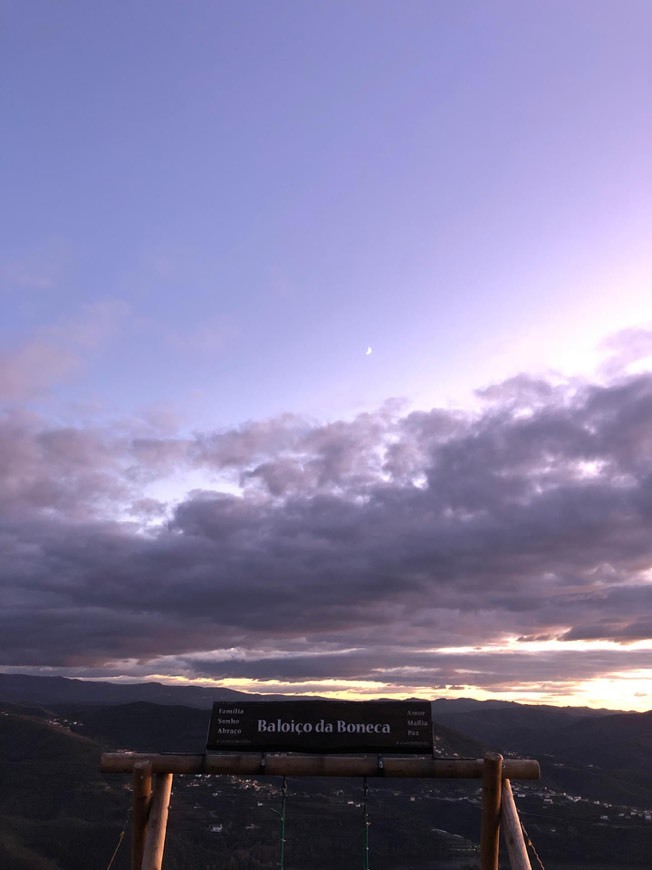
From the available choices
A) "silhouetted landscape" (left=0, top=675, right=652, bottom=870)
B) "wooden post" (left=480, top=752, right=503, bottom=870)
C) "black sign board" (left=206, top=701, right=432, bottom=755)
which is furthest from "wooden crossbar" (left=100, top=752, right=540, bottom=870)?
"silhouetted landscape" (left=0, top=675, right=652, bottom=870)

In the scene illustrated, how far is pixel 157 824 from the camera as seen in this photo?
16.0 meters

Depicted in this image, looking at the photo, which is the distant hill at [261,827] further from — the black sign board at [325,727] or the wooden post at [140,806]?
the black sign board at [325,727]

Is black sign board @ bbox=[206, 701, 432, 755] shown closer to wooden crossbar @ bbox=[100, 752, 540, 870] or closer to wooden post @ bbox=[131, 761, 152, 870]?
wooden crossbar @ bbox=[100, 752, 540, 870]

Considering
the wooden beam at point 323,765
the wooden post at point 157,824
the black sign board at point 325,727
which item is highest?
the black sign board at point 325,727

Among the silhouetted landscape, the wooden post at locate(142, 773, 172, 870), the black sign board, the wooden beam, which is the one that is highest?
the black sign board

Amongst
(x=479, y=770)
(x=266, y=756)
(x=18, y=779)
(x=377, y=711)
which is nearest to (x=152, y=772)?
(x=266, y=756)

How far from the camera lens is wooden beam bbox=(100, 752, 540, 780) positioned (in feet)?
53.9

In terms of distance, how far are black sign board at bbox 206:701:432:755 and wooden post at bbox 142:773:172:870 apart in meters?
1.32

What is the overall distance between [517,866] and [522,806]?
194453 mm

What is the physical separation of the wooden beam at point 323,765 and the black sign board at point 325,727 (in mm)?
329

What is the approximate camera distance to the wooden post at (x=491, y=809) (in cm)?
1605

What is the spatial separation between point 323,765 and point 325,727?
85 cm

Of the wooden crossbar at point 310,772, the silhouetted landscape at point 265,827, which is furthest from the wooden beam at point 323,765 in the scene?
the silhouetted landscape at point 265,827

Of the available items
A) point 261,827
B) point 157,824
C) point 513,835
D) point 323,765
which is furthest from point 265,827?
point 513,835
